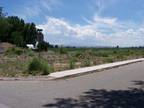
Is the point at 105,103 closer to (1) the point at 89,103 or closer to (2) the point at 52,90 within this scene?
(1) the point at 89,103

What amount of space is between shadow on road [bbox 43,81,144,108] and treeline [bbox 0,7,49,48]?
319 feet

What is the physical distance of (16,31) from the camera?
118 m

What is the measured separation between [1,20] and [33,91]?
9996cm

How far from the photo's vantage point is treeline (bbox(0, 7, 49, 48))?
110938 millimetres

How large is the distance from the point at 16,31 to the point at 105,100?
107737 millimetres

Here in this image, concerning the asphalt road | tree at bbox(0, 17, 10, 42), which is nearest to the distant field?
the asphalt road

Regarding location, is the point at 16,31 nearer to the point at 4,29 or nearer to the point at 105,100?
the point at 4,29

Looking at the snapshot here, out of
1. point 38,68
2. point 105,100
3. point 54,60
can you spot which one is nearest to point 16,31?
point 54,60

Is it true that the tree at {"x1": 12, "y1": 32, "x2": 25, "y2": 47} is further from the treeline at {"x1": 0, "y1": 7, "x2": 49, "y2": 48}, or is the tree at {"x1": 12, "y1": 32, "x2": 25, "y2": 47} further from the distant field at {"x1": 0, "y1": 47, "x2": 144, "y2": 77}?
the distant field at {"x1": 0, "y1": 47, "x2": 144, "y2": 77}

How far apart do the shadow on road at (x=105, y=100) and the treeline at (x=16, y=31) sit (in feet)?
319

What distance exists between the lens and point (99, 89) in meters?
15.0

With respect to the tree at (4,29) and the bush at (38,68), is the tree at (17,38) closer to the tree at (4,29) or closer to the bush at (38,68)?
the tree at (4,29)

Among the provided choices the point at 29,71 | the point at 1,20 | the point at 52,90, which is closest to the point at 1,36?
the point at 1,20

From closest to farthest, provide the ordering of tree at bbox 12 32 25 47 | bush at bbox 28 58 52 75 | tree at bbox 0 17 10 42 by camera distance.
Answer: bush at bbox 28 58 52 75 → tree at bbox 0 17 10 42 → tree at bbox 12 32 25 47
